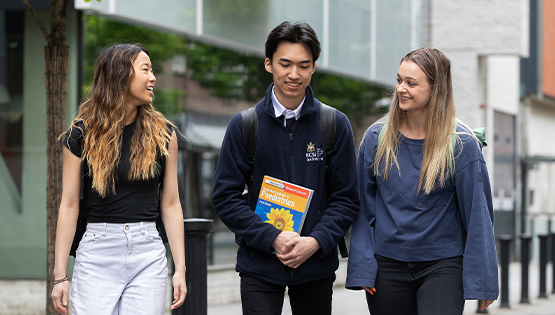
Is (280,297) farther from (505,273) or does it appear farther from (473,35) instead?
(473,35)

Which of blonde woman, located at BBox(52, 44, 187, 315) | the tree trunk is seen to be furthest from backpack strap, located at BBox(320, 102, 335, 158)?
the tree trunk

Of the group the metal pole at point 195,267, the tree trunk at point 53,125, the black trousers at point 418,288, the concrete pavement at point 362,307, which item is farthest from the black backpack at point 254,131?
the concrete pavement at point 362,307

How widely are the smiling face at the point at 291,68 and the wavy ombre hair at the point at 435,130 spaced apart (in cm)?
52

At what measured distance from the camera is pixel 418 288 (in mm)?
3641

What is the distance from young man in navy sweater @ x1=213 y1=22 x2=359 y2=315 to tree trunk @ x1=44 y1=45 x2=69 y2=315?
7.37ft

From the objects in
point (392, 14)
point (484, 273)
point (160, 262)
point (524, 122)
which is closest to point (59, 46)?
point (160, 262)

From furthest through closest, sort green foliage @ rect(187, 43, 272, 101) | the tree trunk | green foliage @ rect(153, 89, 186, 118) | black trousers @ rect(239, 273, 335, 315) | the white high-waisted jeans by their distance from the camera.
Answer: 1. green foliage @ rect(187, 43, 272, 101)
2. green foliage @ rect(153, 89, 186, 118)
3. the tree trunk
4. black trousers @ rect(239, 273, 335, 315)
5. the white high-waisted jeans

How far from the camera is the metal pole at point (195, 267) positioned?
200 inches

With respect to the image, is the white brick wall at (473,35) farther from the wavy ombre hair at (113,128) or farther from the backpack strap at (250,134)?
the wavy ombre hair at (113,128)

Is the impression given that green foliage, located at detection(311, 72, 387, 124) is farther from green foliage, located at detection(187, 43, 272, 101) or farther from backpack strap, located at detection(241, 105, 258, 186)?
backpack strap, located at detection(241, 105, 258, 186)

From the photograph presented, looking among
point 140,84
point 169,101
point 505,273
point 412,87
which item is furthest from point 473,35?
point 140,84

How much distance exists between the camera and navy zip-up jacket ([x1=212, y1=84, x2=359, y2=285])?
361 centimetres

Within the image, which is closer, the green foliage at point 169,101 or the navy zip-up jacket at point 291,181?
the navy zip-up jacket at point 291,181

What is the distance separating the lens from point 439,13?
17031 millimetres
